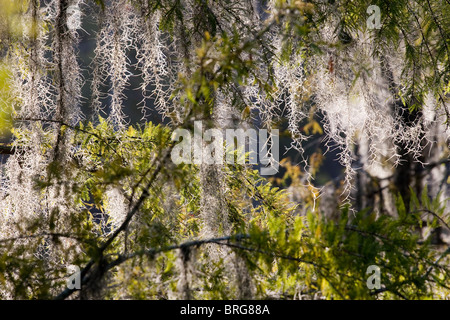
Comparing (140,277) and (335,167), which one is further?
(335,167)

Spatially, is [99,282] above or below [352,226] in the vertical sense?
below

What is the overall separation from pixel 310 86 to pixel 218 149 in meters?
0.62

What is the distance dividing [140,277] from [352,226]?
0.50 metres

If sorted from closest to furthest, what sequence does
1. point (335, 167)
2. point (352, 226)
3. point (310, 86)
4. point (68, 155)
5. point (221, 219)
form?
point (352, 226) < point (221, 219) < point (68, 155) < point (310, 86) < point (335, 167)

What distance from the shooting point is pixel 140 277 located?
2.98 ft

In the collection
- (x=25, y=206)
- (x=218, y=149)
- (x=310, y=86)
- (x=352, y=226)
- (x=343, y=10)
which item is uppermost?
(x=343, y=10)

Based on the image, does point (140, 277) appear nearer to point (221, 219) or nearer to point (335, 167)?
point (221, 219)

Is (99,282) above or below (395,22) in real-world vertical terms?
below
